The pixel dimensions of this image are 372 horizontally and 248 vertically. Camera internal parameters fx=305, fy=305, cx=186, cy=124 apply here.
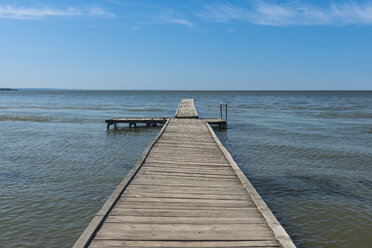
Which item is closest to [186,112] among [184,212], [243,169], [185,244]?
[243,169]

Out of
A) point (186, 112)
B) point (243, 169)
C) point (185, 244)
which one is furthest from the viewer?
point (186, 112)

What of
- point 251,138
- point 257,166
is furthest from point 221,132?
point 257,166

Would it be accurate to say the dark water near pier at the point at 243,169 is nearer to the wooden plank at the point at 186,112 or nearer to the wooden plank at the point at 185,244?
the wooden plank at the point at 185,244

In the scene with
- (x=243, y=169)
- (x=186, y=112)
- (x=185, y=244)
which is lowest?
(x=243, y=169)

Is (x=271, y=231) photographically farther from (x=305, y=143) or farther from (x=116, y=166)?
(x=305, y=143)

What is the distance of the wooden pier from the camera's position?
13.2 feet

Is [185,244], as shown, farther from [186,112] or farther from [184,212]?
Result: [186,112]

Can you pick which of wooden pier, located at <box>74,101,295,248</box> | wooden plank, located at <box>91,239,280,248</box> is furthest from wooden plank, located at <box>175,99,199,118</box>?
wooden plank, located at <box>91,239,280,248</box>

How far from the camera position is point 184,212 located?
491cm

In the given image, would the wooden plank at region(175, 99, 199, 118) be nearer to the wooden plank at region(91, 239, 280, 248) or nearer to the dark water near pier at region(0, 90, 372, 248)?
the dark water near pier at region(0, 90, 372, 248)

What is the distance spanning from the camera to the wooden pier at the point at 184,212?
4.02 m

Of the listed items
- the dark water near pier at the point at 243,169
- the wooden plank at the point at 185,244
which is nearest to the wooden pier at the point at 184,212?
the wooden plank at the point at 185,244

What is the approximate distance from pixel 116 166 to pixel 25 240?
517 cm

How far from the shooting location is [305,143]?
15.4m
